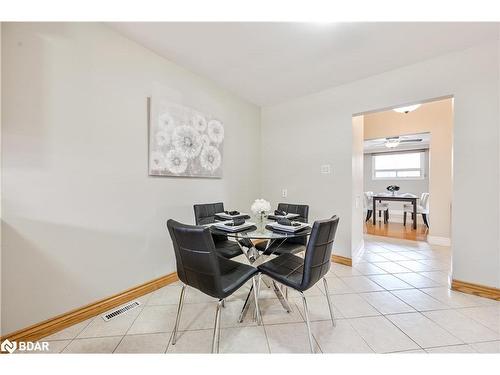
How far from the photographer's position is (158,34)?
187 cm

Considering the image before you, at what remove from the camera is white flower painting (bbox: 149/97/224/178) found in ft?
7.00

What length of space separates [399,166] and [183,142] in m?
8.00

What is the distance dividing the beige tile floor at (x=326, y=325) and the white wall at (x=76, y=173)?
0.36 metres

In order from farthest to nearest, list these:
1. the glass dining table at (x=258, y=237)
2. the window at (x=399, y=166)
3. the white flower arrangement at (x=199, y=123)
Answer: the window at (x=399, y=166) → the white flower arrangement at (x=199, y=123) → the glass dining table at (x=258, y=237)

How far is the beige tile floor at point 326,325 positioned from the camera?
138cm

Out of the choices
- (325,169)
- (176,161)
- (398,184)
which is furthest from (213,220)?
(398,184)

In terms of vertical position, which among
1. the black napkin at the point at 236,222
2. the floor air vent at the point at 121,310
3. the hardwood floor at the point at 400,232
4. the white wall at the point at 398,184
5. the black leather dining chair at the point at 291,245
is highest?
the white wall at the point at 398,184

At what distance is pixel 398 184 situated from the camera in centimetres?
735

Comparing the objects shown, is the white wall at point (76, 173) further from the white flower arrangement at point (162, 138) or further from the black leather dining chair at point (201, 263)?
the black leather dining chair at point (201, 263)

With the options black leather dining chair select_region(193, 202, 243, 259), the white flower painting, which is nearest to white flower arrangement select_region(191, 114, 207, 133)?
the white flower painting

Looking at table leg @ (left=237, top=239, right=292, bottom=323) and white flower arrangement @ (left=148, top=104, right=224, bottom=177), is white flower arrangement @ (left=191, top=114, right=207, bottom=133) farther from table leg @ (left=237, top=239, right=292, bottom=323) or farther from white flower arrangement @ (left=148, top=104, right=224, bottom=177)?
table leg @ (left=237, top=239, right=292, bottom=323)

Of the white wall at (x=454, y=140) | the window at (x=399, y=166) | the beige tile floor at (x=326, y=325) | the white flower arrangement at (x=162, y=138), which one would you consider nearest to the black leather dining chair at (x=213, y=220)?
the beige tile floor at (x=326, y=325)
